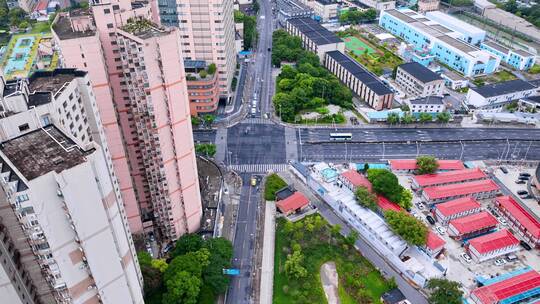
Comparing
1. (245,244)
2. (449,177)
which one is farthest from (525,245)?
(245,244)

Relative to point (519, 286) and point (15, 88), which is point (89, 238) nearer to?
point (15, 88)

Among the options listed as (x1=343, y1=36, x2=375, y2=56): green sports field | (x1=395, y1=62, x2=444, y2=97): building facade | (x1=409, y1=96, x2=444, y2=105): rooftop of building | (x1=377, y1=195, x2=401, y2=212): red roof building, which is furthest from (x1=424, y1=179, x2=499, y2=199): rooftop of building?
(x1=343, y1=36, x2=375, y2=56): green sports field

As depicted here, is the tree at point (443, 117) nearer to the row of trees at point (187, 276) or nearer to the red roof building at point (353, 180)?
the red roof building at point (353, 180)

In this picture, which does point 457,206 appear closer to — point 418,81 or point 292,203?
point 292,203

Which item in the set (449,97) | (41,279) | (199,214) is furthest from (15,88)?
(449,97)

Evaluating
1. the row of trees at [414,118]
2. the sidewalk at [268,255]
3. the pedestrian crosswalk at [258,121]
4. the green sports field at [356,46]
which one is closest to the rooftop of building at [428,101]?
the row of trees at [414,118]

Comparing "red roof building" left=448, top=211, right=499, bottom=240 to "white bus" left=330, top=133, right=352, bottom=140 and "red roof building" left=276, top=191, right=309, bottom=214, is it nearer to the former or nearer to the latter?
"red roof building" left=276, top=191, right=309, bottom=214
